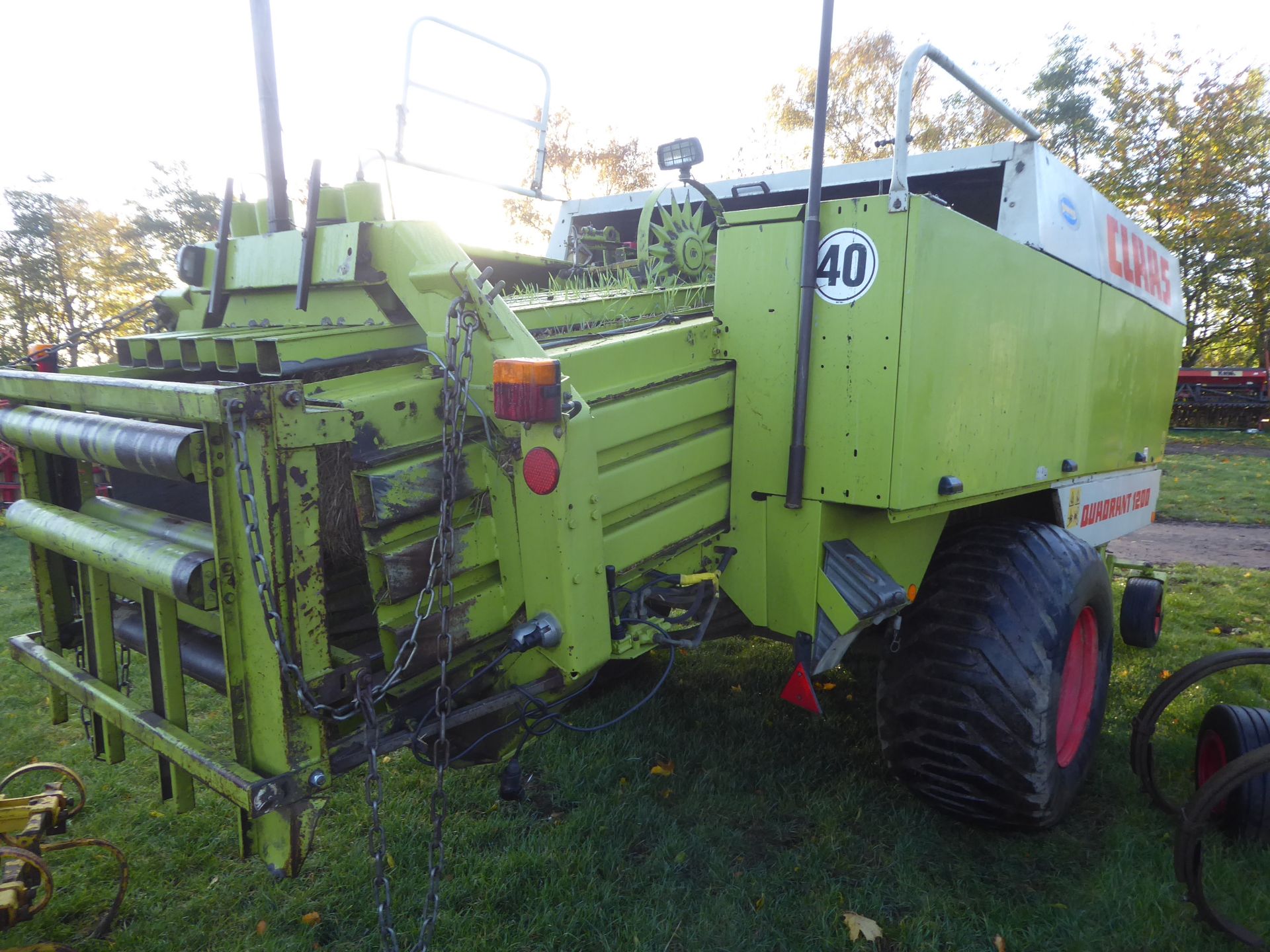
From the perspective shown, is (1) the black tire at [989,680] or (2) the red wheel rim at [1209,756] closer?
(1) the black tire at [989,680]

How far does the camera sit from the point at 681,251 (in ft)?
12.3

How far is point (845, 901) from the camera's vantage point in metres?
2.68

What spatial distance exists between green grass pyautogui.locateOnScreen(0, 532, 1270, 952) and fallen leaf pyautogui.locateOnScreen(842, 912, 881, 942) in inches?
1.2

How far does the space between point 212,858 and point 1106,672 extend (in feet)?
11.3

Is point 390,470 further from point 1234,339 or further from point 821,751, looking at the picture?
point 1234,339

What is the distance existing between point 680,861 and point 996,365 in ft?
6.64

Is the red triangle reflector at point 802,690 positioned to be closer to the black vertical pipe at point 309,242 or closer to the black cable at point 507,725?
the black cable at point 507,725

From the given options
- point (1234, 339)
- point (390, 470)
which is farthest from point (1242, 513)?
point (1234, 339)

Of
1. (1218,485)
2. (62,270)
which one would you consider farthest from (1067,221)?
(62,270)

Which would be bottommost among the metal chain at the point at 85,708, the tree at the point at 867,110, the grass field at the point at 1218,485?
the grass field at the point at 1218,485

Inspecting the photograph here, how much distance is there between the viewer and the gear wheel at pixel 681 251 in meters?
3.75

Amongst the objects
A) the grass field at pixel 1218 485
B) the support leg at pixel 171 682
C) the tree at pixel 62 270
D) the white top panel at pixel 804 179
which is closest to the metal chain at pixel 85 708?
the support leg at pixel 171 682

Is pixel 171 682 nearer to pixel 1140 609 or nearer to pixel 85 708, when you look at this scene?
pixel 85 708

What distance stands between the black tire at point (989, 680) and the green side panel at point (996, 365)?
0.30 m
